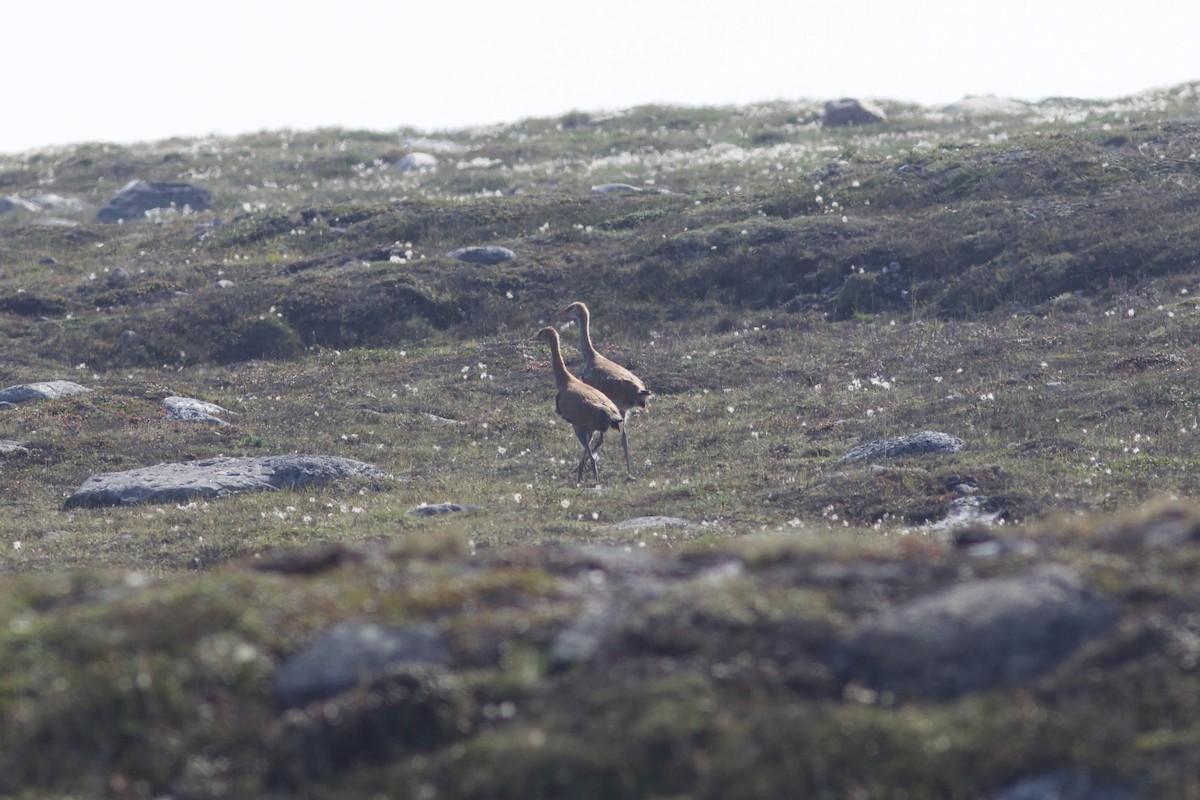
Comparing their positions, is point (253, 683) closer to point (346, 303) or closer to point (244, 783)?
point (244, 783)

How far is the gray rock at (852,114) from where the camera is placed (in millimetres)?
62375

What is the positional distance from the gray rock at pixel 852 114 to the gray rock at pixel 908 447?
4175 cm

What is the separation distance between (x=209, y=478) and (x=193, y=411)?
21.4 ft

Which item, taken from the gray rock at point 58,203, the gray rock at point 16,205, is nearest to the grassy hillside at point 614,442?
the gray rock at point 58,203

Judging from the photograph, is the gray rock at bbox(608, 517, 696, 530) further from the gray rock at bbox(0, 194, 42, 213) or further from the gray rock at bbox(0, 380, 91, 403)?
the gray rock at bbox(0, 194, 42, 213)

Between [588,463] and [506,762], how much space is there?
55.5ft

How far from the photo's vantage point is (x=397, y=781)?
7496 mm

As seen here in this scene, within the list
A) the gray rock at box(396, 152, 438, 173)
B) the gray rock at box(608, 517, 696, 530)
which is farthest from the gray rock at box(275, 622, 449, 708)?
the gray rock at box(396, 152, 438, 173)

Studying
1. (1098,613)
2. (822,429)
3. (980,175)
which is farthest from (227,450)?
(980,175)

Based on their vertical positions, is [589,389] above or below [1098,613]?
below

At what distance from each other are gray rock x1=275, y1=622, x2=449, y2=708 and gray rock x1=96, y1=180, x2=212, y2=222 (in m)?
50.1

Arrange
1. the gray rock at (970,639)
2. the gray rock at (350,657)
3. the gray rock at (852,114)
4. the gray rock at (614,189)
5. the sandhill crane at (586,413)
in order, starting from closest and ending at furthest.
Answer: the gray rock at (970,639) → the gray rock at (350,657) → the sandhill crane at (586,413) → the gray rock at (614,189) → the gray rock at (852,114)

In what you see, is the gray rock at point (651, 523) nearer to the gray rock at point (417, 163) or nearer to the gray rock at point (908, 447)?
the gray rock at point (908, 447)

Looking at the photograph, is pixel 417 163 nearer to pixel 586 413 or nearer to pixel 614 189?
pixel 614 189
